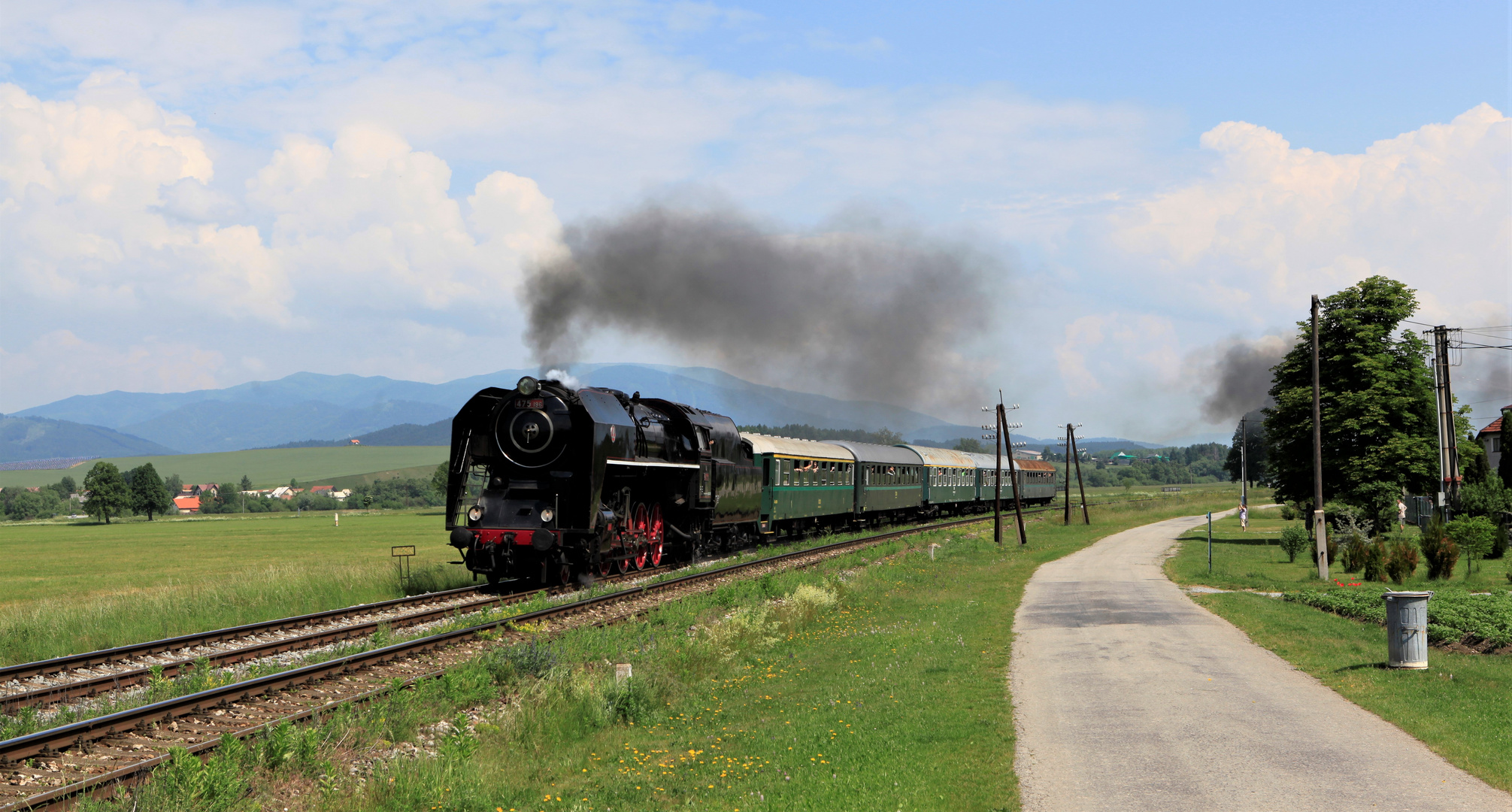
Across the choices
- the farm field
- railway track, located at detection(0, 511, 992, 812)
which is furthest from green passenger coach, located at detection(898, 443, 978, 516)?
railway track, located at detection(0, 511, 992, 812)

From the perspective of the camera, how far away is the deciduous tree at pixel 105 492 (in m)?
104

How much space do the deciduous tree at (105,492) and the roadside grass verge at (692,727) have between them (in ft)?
347

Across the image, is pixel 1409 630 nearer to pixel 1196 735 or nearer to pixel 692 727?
pixel 1196 735

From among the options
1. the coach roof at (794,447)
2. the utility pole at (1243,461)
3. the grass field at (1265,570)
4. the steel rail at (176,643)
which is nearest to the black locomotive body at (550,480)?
the steel rail at (176,643)

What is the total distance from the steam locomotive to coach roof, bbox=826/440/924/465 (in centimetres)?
661

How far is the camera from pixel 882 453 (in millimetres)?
48781

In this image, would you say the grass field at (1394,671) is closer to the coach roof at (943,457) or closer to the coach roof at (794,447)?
the coach roof at (794,447)

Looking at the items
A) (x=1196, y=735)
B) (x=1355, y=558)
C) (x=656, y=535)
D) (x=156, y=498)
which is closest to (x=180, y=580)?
(x=656, y=535)

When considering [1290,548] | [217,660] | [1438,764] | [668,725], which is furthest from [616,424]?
[1290,548]

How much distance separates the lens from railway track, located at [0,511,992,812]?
8.80m

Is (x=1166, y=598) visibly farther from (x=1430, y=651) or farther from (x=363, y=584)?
(x=363, y=584)

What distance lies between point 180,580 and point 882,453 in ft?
95.6

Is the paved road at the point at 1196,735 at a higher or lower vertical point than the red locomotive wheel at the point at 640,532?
lower

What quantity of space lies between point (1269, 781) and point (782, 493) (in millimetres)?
28597
